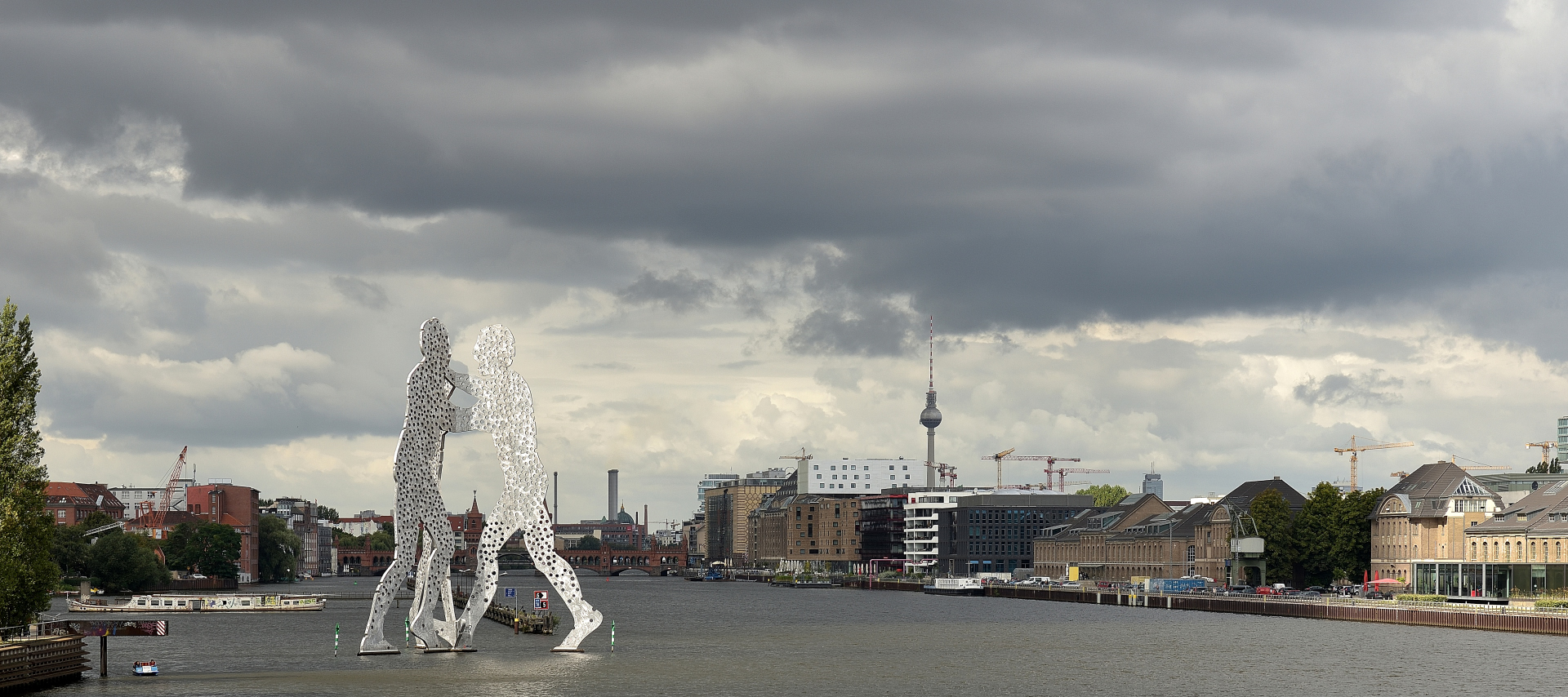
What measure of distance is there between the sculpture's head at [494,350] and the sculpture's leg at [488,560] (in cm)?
607

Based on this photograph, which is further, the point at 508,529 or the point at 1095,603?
the point at 1095,603

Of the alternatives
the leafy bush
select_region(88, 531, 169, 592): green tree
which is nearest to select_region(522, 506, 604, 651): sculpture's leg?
the leafy bush

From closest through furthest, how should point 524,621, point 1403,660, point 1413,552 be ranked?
point 1403,660, point 524,621, point 1413,552

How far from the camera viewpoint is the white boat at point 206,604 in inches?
5817

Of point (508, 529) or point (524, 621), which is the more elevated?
point (508, 529)

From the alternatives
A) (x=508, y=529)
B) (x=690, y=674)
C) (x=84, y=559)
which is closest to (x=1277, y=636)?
(x=690, y=674)

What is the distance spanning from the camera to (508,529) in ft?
250

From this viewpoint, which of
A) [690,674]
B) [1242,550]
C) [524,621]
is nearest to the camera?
[690,674]

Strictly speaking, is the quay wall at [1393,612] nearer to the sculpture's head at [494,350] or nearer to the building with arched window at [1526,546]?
the building with arched window at [1526,546]

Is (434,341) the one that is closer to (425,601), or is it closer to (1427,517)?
(425,601)

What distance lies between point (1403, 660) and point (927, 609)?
8163 centimetres

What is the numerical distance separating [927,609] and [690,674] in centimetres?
9180

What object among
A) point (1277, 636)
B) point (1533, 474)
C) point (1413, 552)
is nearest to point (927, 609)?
point (1413, 552)

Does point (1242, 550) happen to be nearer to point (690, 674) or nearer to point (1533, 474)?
point (1533, 474)
